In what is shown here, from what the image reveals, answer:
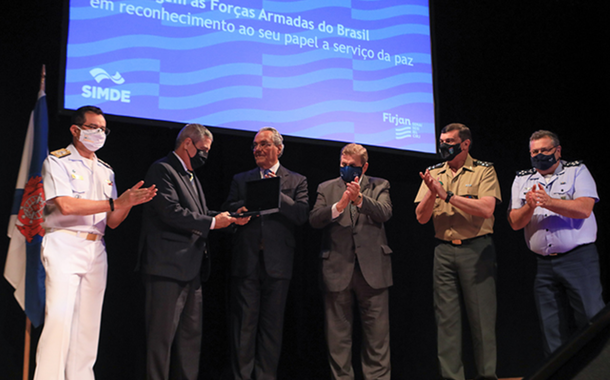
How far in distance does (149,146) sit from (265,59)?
46.0 inches

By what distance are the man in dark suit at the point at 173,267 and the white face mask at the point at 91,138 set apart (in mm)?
369

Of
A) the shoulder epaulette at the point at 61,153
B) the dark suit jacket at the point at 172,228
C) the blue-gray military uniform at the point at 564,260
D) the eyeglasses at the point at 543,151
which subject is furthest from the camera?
the eyeglasses at the point at 543,151

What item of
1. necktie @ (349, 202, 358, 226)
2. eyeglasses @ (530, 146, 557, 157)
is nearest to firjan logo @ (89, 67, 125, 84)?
necktie @ (349, 202, 358, 226)

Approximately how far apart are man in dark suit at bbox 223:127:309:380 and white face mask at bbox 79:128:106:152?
964mm

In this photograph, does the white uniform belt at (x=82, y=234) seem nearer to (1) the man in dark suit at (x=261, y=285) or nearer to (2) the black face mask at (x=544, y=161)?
(1) the man in dark suit at (x=261, y=285)

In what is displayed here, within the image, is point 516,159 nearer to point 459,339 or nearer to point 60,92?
point 459,339

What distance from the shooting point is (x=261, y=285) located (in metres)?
3.34

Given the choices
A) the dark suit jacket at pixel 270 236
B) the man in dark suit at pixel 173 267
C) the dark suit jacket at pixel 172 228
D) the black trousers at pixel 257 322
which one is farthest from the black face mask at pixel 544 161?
the dark suit jacket at pixel 172 228

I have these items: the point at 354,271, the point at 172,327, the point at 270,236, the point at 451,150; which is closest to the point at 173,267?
the point at 172,327

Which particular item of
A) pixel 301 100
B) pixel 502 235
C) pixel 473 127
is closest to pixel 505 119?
pixel 473 127

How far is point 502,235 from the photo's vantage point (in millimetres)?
5008

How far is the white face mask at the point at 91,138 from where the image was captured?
2.93 metres

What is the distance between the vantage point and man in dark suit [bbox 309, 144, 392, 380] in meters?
3.29

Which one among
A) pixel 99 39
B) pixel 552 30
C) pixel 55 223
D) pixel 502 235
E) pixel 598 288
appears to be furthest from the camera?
pixel 552 30
